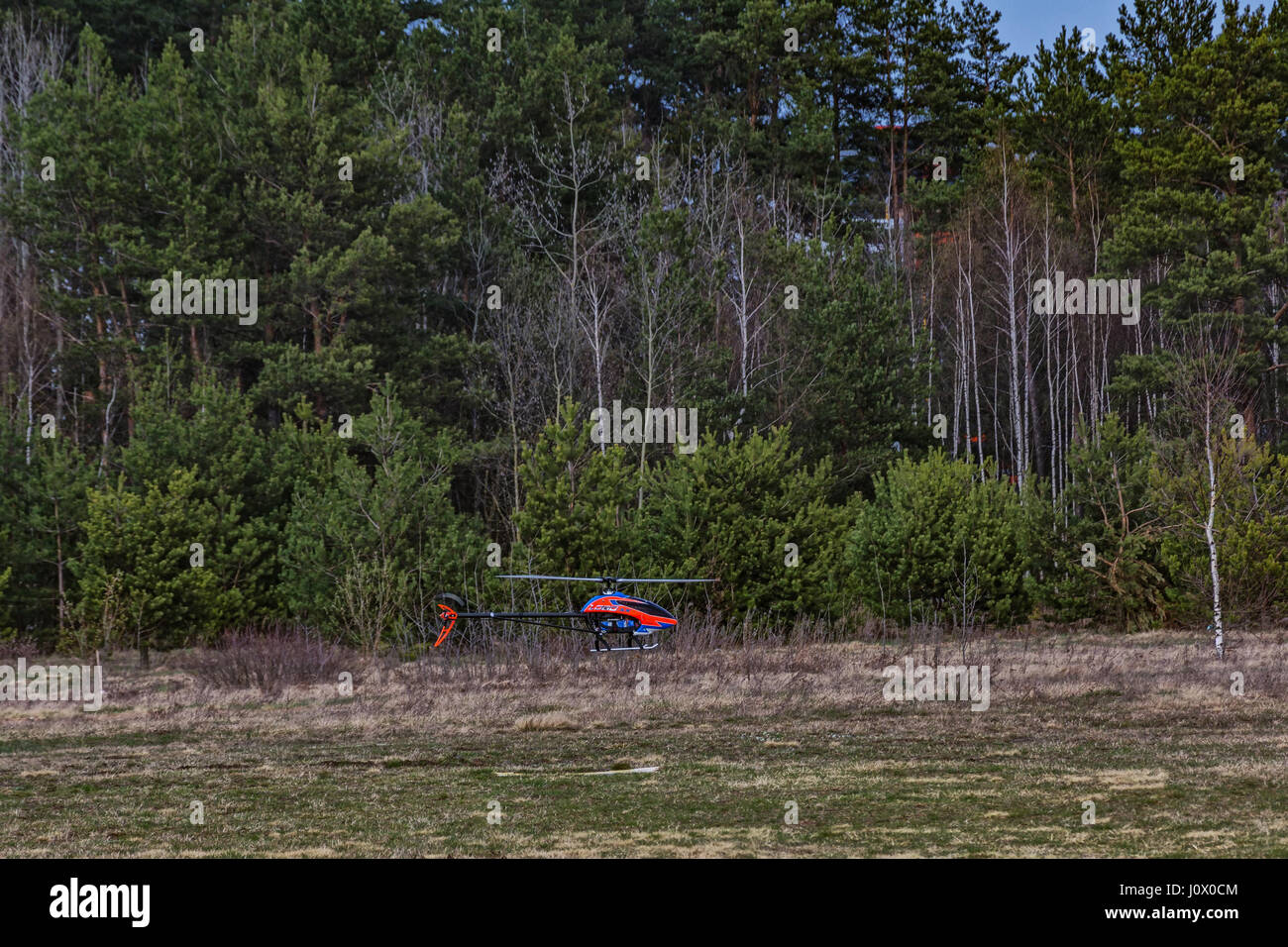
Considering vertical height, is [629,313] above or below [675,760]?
above

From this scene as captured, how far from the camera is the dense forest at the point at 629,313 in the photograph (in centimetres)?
2723

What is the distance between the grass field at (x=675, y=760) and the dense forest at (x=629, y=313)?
165 inches

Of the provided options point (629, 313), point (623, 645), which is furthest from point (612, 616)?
point (629, 313)

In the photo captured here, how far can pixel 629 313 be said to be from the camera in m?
44.7

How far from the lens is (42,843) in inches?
398

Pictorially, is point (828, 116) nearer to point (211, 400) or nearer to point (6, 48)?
point (211, 400)

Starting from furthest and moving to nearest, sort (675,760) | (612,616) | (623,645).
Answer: (623,645), (612,616), (675,760)

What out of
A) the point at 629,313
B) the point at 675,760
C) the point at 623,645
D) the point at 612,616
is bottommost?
the point at 675,760

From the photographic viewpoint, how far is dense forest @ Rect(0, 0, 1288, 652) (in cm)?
2723

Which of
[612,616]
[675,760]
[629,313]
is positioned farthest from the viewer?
[629,313]

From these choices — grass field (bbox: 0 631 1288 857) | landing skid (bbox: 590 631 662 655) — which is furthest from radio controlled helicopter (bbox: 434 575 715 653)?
grass field (bbox: 0 631 1288 857)

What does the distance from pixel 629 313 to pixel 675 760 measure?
31619 millimetres

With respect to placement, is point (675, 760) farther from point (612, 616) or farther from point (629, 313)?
point (629, 313)

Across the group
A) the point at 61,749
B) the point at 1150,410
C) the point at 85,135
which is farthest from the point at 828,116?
the point at 61,749
